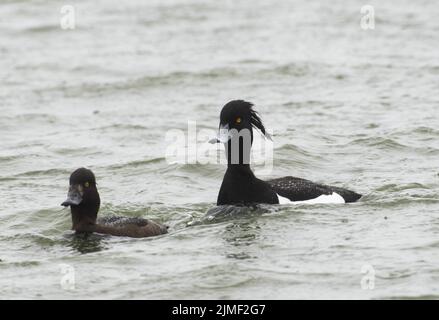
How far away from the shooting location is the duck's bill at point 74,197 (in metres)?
12.7

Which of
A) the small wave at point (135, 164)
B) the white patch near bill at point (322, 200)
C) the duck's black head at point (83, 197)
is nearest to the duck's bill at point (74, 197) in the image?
the duck's black head at point (83, 197)

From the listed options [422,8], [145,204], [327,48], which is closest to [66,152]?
Answer: [145,204]

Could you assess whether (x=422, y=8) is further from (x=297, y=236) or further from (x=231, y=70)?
(x=297, y=236)

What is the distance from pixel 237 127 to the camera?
13.9 m

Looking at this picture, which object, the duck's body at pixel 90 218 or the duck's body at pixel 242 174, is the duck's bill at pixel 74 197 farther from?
the duck's body at pixel 242 174

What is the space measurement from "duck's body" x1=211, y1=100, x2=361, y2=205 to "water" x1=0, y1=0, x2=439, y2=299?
0.66 feet

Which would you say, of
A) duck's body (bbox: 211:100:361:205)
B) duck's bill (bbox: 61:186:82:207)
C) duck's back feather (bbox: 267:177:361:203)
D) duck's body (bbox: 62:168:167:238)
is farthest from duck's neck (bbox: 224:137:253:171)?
duck's bill (bbox: 61:186:82:207)

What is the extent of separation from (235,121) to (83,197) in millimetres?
2237

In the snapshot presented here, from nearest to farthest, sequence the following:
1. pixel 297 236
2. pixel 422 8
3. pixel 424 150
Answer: pixel 297 236 < pixel 424 150 < pixel 422 8

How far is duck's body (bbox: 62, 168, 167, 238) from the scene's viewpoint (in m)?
12.9

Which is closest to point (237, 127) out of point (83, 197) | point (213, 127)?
point (83, 197)

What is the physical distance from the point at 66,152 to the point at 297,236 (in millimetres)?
6830

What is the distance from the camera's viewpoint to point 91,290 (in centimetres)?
1121

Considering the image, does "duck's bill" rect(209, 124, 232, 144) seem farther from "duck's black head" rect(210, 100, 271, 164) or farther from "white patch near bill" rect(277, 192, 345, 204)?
"white patch near bill" rect(277, 192, 345, 204)
